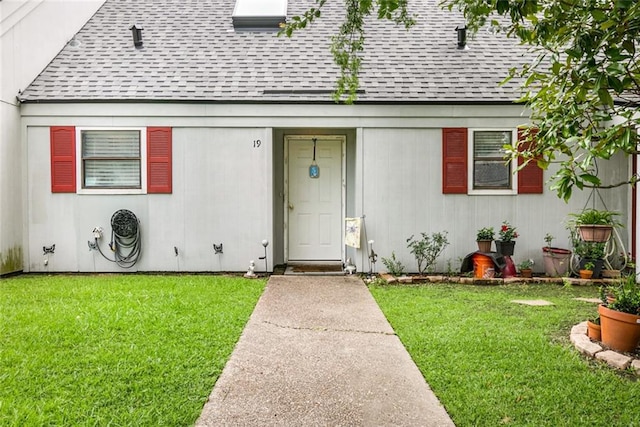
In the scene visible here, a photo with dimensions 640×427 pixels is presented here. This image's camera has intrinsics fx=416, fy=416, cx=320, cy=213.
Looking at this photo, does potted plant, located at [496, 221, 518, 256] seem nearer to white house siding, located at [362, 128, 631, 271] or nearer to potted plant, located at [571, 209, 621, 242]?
white house siding, located at [362, 128, 631, 271]

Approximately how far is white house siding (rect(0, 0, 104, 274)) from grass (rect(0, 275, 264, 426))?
1345 mm

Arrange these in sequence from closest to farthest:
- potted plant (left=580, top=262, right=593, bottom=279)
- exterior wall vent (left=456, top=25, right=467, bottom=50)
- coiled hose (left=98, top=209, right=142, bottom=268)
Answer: potted plant (left=580, top=262, right=593, bottom=279) < coiled hose (left=98, top=209, right=142, bottom=268) < exterior wall vent (left=456, top=25, right=467, bottom=50)

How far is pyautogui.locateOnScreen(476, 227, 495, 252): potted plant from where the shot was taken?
640cm

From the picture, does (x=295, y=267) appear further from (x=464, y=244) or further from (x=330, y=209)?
(x=464, y=244)

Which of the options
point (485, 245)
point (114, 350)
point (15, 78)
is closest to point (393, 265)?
point (485, 245)

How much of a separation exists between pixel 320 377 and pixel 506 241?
4512mm

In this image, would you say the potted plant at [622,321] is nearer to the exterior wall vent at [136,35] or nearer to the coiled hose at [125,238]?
the coiled hose at [125,238]

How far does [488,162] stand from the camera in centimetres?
680

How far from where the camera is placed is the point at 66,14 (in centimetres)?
751

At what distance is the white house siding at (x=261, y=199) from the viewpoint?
671 centimetres

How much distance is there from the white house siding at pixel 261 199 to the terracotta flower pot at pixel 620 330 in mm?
3415

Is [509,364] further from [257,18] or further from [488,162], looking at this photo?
[257,18]

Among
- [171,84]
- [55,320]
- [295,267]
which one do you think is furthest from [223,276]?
[171,84]

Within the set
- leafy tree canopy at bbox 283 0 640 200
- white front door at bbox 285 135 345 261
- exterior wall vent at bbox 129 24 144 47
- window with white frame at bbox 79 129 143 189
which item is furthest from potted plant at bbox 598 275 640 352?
exterior wall vent at bbox 129 24 144 47
